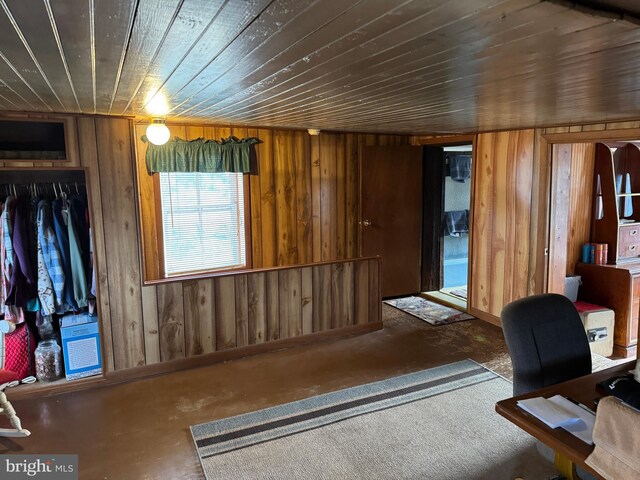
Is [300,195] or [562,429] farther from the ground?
[300,195]

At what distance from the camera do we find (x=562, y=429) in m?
1.57

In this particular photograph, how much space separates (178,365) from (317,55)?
9.79 feet

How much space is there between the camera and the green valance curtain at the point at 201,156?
4.25 meters

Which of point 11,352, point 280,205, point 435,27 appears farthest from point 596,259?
point 11,352

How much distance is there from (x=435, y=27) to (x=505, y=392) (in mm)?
2797

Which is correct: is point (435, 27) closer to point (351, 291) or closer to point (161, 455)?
point (161, 455)

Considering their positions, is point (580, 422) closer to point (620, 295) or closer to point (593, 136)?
point (593, 136)

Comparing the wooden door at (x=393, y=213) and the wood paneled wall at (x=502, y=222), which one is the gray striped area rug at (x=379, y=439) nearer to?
the wood paneled wall at (x=502, y=222)

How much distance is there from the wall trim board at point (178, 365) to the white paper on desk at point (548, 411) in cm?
271

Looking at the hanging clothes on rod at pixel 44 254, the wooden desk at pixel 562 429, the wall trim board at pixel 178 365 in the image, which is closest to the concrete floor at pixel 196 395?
the wall trim board at pixel 178 365

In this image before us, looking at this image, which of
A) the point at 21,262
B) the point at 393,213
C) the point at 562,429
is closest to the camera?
the point at 562,429

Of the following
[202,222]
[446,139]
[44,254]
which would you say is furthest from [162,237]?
[446,139]

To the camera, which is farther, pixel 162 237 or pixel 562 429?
pixel 162 237

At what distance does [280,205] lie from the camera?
5.00 meters
